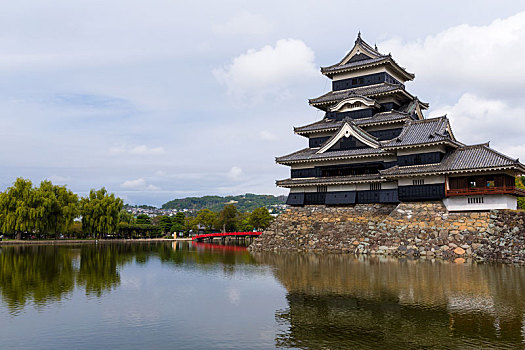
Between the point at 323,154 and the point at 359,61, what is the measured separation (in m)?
12.0

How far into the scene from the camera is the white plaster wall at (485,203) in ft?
103

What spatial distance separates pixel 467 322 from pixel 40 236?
65470mm

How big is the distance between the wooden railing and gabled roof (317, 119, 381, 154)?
7.80 m

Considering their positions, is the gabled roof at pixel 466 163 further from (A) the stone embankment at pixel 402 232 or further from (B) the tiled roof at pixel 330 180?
(A) the stone embankment at pixel 402 232

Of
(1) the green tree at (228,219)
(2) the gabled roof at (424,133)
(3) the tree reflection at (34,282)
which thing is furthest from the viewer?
(1) the green tree at (228,219)

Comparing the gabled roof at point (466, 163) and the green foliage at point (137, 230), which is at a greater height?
the gabled roof at point (466, 163)

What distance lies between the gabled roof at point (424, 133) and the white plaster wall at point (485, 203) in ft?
15.3

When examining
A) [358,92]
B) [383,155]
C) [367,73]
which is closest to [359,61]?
[367,73]

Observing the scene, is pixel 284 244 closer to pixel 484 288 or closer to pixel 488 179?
pixel 488 179

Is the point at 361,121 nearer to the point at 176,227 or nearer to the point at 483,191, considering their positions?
the point at 483,191

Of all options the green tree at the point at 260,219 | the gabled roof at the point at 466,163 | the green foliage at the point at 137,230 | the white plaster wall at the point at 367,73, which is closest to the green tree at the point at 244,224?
the green tree at the point at 260,219

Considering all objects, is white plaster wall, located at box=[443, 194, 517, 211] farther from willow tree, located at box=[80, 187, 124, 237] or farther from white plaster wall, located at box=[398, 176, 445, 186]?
willow tree, located at box=[80, 187, 124, 237]

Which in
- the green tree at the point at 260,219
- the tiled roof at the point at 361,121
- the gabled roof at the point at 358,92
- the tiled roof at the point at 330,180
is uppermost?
the gabled roof at the point at 358,92

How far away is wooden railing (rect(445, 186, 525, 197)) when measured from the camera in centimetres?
3103
